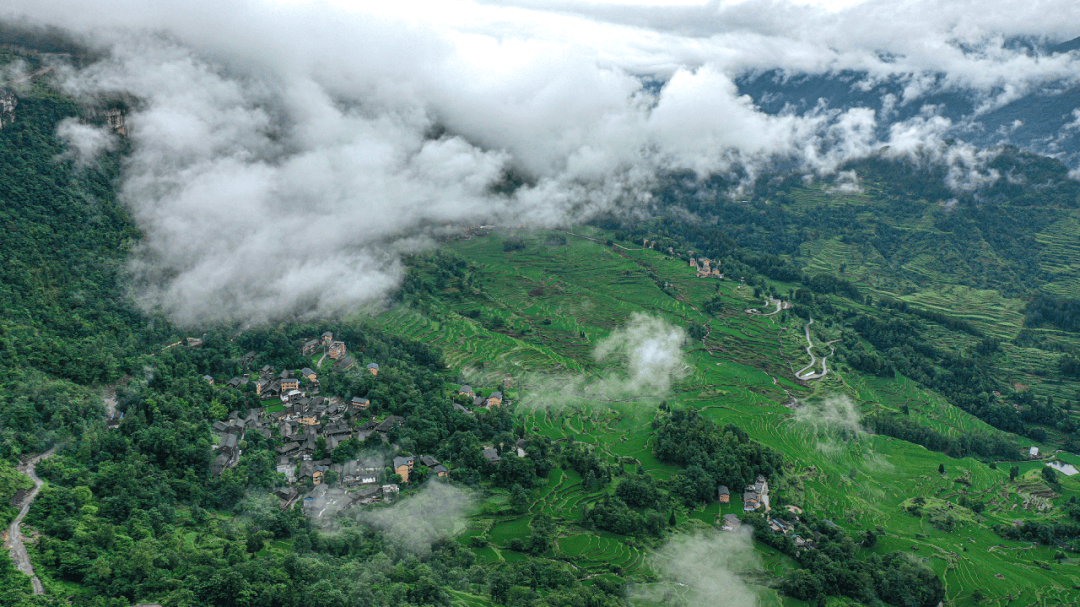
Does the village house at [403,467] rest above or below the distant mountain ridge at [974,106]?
below

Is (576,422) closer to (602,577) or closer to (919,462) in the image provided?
(602,577)

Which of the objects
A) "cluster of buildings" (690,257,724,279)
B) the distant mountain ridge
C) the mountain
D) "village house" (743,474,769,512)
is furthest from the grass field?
the mountain

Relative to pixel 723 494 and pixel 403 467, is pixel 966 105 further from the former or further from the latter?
pixel 403 467

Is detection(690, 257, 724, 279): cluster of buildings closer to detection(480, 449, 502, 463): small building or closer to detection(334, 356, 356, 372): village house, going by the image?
detection(334, 356, 356, 372): village house

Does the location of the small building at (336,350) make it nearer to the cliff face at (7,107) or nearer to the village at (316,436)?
the village at (316,436)

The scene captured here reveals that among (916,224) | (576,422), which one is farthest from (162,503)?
(916,224)

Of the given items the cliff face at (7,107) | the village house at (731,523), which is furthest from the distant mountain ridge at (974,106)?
the cliff face at (7,107)
